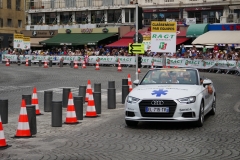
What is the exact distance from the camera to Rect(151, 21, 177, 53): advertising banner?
2602 centimetres

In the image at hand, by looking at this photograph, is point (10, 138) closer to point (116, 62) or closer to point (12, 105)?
point (12, 105)

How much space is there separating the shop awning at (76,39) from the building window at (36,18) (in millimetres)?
7098

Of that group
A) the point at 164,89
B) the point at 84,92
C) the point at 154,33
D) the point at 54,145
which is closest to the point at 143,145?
the point at 54,145

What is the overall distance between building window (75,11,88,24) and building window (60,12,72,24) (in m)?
0.96

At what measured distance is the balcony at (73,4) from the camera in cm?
6462

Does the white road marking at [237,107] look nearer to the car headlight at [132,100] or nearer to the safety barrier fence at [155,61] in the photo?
the car headlight at [132,100]

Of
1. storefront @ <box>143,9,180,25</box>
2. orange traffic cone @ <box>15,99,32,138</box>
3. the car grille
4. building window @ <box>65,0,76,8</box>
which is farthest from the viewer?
building window @ <box>65,0,76,8</box>

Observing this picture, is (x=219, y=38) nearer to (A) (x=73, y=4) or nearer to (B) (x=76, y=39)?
(B) (x=76, y=39)

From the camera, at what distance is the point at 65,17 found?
230 ft

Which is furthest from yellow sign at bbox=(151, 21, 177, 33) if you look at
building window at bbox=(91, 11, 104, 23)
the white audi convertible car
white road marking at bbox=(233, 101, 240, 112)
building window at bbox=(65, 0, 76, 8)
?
building window at bbox=(65, 0, 76, 8)

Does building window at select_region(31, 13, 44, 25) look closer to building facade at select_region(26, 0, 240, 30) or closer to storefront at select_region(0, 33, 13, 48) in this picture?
building facade at select_region(26, 0, 240, 30)

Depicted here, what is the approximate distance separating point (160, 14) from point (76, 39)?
1051cm

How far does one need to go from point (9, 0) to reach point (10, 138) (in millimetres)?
67872

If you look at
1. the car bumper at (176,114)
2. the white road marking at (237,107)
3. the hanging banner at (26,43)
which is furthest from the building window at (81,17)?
the car bumper at (176,114)
